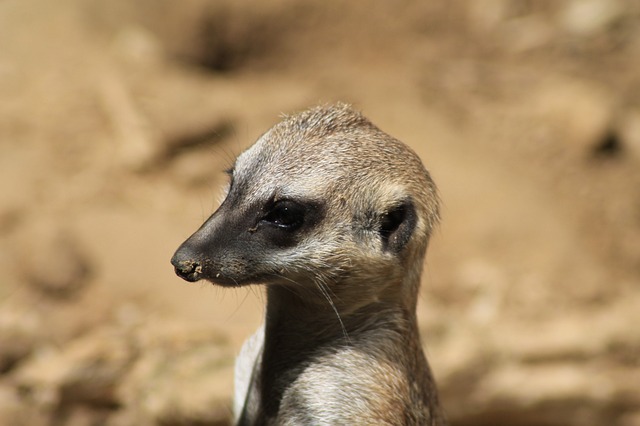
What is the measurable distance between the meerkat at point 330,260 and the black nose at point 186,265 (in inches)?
1.8

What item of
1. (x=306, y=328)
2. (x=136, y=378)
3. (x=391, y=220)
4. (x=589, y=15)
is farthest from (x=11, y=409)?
(x=589, y=15)

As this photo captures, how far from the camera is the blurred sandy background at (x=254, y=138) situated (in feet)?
11.6

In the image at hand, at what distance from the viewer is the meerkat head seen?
2.14 meters

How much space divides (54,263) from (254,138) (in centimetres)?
169

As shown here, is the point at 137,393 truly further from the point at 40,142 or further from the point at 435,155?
the point at 435,155

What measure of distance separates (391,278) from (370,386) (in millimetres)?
287

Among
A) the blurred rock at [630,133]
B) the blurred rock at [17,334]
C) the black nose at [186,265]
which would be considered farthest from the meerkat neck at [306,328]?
the blurred rock at [630,133]

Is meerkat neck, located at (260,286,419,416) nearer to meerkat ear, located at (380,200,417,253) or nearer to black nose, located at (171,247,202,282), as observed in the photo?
meerkat ear, located at (380,200,417,253)

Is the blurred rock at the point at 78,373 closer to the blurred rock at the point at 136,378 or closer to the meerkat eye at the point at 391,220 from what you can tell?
A: the blurred rock at the point at 136,378

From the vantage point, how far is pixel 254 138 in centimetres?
532

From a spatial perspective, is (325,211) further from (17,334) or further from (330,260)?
(17,334)

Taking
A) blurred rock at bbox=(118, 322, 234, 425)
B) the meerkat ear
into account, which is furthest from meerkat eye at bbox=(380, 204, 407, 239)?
blurred rock at bbox=(118, 322, 234, 425)

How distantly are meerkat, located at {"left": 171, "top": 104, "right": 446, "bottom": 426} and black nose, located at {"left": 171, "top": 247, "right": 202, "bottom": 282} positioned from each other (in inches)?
1.8

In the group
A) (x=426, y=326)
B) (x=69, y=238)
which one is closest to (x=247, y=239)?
(x=426, y=326)
